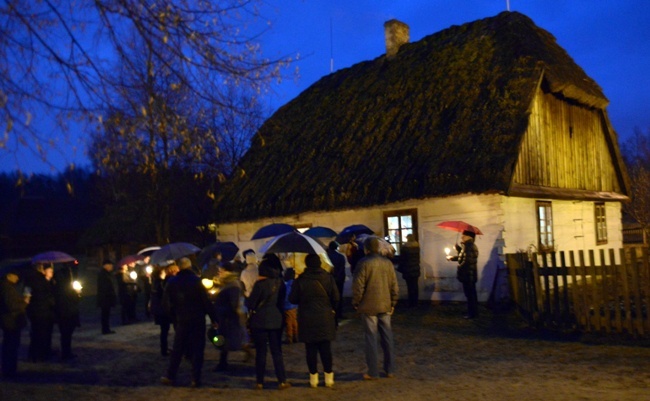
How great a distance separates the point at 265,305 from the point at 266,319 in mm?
188

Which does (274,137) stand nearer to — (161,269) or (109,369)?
(161,269)

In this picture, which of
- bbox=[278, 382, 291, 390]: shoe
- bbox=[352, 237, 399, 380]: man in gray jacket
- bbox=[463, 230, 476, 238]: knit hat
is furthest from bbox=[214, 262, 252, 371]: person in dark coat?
bbox=[463, 230, 476, 238]: knit hat

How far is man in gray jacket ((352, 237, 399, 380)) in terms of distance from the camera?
7.77 metres

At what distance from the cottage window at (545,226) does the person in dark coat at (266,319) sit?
10.1 m

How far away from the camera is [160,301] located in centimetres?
1051

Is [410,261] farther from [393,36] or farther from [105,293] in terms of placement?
[393,36]

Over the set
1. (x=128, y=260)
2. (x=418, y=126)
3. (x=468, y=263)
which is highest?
(x=418, y=126)

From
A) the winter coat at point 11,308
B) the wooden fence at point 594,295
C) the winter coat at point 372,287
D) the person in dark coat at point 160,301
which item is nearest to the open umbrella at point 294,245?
the person in dark coat at point 160,301

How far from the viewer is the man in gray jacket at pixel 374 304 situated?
777cm

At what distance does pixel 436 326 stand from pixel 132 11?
8.21m

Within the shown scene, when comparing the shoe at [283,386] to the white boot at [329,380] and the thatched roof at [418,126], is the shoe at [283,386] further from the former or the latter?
the thatched roof at [418,126]

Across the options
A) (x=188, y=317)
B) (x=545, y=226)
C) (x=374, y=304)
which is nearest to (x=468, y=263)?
(x=545, y=226)

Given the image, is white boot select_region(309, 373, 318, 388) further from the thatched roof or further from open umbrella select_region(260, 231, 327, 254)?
the thatched roof

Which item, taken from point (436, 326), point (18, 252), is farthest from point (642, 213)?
point (18, 252)
